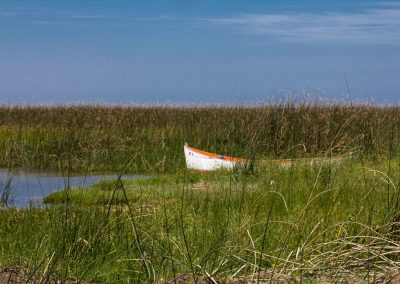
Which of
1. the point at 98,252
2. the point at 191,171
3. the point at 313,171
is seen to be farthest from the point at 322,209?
the point at 191,171

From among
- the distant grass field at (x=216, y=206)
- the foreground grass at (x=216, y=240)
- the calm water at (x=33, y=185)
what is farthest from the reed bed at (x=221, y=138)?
the foreground grass at (x=216, y=240)

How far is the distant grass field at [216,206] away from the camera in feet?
13.7

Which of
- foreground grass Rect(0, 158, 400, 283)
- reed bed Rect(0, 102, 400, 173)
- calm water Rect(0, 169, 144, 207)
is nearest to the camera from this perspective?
foreground grass Rect(0, 158, 400, 283)

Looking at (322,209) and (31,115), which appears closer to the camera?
(322,209)

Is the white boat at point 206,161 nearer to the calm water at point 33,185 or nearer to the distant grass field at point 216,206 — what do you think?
the distant grass field at point 216,206

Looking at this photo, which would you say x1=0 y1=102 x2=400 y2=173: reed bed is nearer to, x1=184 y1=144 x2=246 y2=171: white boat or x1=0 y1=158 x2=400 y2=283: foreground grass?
x1=184 y1=144 x2=246 y2=171: white boat

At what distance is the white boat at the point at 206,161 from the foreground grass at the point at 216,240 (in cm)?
483

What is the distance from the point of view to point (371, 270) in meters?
4.24

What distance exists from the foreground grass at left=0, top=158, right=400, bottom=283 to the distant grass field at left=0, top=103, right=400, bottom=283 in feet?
0.07

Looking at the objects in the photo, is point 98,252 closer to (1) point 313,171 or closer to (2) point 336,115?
(1) point 313,171

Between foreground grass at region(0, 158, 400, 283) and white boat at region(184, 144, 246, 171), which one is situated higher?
foreground grass at region(0, 158, 400, 283)

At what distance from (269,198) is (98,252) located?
3463 millimetres

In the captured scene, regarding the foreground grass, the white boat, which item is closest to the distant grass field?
the foreground grass

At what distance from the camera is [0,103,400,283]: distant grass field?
4.18 metres
